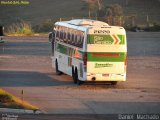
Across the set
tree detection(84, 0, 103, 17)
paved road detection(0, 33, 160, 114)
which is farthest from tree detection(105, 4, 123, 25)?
paved road detection(0, 33, 160, 114)

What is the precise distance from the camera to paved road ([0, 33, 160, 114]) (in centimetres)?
2342

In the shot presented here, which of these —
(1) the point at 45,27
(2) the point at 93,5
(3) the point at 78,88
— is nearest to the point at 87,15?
(2) the point at 93,5

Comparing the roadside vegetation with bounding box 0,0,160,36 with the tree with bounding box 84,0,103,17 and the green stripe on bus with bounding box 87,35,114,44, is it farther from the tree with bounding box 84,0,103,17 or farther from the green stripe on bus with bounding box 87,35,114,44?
the green stripe on bus with bounding box 87,35,114,44

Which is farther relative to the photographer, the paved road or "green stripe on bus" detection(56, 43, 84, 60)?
"green stripe on bus" detection(56, 43, 84, 60)

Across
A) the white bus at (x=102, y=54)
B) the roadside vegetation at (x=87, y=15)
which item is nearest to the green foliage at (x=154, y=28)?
the roadside vegetation at (x=87, y=15)

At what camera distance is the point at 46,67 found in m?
41.1

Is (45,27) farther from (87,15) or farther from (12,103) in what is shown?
(12,103)

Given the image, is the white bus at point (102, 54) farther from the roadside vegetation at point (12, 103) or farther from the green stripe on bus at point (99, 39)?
the roadside vegetation at point (12, 103)

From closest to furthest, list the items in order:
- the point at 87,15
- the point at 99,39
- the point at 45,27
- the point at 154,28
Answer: the point at 99,39
the point at 154,28
the point at 45,27
the point at 87,15

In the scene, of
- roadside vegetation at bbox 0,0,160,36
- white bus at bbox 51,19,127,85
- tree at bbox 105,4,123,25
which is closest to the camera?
white bus at bbox 51,19,127,85

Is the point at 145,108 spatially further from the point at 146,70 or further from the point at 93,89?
the point at 146,70

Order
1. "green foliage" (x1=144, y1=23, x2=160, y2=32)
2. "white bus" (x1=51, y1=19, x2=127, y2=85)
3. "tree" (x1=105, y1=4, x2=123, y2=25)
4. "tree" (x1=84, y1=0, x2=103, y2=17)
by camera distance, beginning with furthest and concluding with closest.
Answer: "tree" (x1=84, y1=0, x2=103, y2=17) → "tree" (x1=105, y1=4, x2=123, y2=25) → "green foliage" (x1=144, y1=23, x2=160, y2=32) → "white bus" (x1=51, y1=19, x2=127, y2=85)

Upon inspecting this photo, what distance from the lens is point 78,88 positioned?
98.4 feet

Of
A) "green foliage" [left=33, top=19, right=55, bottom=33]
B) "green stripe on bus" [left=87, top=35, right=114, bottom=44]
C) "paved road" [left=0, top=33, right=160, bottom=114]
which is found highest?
"green stripe on bus" [left=87, top=35, right=114, bottom=44]
